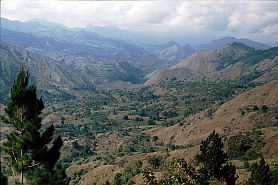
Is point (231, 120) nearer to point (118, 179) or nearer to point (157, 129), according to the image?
point (157, 129)

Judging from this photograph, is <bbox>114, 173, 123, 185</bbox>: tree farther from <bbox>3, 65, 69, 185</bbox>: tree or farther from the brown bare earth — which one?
<bbox>3, 65, 69, 185</bbox>: tree

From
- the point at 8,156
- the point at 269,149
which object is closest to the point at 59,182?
the point at 8,156

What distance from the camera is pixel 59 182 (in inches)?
1097

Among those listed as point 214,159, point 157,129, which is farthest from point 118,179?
point 157,129

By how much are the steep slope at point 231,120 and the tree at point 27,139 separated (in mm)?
72240

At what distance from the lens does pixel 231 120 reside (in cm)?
11181

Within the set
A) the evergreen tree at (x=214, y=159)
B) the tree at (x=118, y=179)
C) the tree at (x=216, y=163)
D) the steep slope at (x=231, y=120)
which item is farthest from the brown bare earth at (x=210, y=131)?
the evergreen tree at (x=214, y=159)

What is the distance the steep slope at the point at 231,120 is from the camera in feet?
340

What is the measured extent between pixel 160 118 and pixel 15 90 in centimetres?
13937

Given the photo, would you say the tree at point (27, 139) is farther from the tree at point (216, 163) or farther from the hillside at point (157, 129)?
the hillside at point (157, 129)

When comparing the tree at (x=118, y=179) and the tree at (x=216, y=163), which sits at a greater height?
the tree at (x=216, y=163)

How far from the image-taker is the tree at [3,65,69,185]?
26.9m

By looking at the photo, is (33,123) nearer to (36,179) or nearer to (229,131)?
(36,179)

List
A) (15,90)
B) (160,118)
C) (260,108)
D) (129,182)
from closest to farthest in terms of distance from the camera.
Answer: (15,90) < (129,182) < (260,108) < (160,118)
